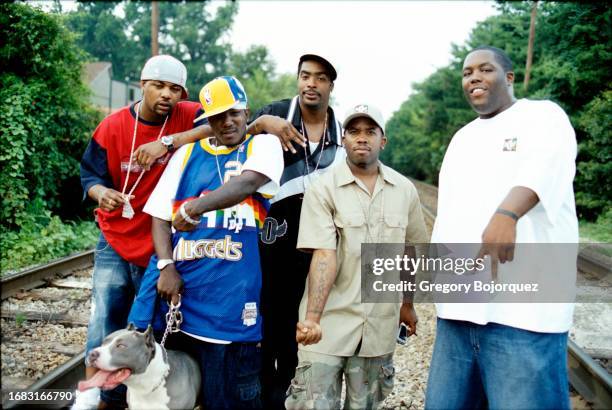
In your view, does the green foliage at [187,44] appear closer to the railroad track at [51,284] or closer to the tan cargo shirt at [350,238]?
the railroad track at [51,284]

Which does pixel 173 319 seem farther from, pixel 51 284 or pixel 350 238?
pixel 51 284

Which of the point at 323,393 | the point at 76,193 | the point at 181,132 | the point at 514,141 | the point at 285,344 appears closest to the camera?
the point at 514,141

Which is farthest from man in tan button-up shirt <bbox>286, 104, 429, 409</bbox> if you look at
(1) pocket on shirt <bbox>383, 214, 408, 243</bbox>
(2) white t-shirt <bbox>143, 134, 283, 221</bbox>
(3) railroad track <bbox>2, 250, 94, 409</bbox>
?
(3) railroad track <bbox>2, 250, 94, 409</bbox>

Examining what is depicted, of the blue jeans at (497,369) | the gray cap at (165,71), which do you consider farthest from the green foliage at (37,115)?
the blue jeans at (497,369)

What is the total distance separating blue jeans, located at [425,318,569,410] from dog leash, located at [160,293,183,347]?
140 cm

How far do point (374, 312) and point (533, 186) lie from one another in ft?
3.70

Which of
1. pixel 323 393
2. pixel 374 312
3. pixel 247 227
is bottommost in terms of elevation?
pixel 323 393

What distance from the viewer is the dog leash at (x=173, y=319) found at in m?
3.02

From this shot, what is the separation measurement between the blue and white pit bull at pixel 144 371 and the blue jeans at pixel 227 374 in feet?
0.22

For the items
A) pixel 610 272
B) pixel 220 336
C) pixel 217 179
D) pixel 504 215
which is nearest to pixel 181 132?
pixel 217 179

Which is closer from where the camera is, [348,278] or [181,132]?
[348,278]

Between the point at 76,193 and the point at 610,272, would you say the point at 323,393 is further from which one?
the point at 76,193

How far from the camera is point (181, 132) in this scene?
359 cm

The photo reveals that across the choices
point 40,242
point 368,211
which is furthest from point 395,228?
point 40,242
